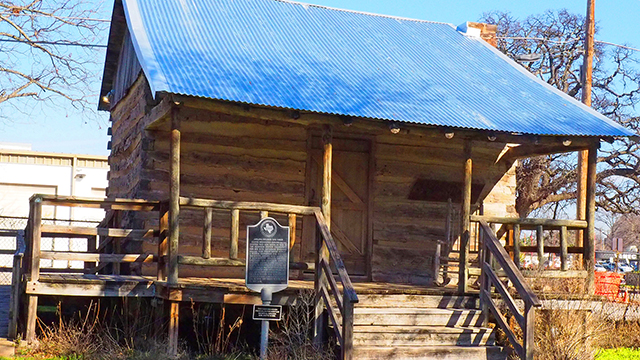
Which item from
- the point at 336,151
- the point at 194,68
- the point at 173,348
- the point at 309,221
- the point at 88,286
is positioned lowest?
the point at 173,348

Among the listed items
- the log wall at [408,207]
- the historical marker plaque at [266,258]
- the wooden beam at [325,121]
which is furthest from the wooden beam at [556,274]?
the historical marker plaque at [266,258]

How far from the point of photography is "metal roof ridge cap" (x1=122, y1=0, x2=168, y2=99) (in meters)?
10.6

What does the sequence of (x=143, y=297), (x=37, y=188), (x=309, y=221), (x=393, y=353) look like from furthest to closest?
(x=37, y=188), (x=309, y=221), (x=143, y=297), (x=393, y=353)

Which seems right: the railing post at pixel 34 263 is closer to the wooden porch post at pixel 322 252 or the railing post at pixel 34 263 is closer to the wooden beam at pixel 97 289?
the wooden beam at pixel 97 289

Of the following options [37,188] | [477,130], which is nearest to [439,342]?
[477,130]

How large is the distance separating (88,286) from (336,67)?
5089mm

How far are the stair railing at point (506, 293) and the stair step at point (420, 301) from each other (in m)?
0.22

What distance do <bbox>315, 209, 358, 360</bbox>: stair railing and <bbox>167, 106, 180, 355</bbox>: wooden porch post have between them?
1.73 meters

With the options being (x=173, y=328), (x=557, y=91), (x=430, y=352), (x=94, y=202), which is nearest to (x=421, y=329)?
(x=430, y=352)

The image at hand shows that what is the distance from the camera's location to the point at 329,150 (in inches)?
452

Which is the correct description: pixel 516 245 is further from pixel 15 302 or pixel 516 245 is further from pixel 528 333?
pixel 15 302

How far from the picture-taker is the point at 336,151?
1393 cm

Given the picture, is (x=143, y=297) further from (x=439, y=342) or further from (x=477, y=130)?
(x=477, y=130)

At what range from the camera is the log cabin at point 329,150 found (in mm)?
10758
